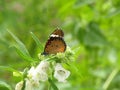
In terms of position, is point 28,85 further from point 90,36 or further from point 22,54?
point 90,36

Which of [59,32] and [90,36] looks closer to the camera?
[59,32]

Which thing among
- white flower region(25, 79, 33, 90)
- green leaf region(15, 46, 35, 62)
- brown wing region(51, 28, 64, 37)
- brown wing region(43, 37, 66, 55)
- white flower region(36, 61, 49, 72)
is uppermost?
green leaf region(15, 46, 35, 62)

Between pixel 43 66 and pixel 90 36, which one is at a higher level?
pixel 90 36

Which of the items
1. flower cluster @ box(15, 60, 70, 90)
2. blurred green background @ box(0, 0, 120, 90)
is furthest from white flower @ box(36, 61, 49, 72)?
blurred green background @ box(0, 0, 120, 90)

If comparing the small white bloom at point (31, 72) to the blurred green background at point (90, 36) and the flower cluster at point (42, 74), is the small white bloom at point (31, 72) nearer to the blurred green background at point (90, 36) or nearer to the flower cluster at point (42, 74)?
the flower cluster at point (42, 74)

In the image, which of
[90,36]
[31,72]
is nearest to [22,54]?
[31,72]

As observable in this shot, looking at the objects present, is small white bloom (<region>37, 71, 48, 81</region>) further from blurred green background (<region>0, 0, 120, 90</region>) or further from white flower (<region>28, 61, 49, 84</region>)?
blurred green background (<region>0, 0, 120, 90</region>)
